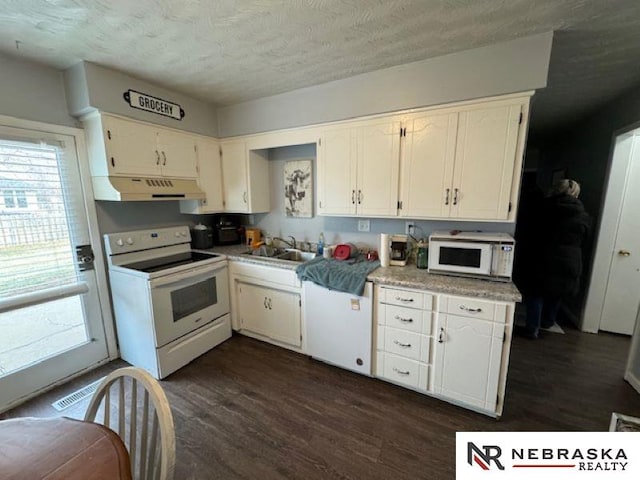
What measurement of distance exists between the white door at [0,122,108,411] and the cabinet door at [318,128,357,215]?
2.06 m

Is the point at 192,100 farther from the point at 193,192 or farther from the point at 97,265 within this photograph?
the point at 97,265

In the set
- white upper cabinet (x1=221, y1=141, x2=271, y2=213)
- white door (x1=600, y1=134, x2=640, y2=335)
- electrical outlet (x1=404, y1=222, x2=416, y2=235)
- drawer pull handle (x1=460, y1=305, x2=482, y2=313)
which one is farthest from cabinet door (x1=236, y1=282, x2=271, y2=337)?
white door (x1=600, y1=134, x2=640, y2=335)

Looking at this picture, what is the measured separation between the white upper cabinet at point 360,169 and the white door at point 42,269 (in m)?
2.11

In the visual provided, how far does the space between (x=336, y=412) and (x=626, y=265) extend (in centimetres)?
337

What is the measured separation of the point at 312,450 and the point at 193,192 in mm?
2436

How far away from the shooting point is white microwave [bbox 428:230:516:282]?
1.83 metres

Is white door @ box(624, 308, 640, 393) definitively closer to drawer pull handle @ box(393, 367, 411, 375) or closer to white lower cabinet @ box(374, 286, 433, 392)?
white lower cabinet @ box(374, 286, 433, 392)

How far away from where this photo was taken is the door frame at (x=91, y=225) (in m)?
2.07

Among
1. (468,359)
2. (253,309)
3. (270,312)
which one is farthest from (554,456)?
(253,309)

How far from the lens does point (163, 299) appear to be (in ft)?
7.32

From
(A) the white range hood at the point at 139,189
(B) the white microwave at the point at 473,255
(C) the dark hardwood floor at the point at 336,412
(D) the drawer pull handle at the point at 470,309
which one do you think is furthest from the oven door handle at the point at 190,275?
(D) the drawer pull handle at the point at 470,309

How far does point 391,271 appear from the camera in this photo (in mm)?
2162

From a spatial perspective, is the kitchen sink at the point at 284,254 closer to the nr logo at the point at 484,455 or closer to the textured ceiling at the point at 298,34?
the textured ceiling at the point at 298,34

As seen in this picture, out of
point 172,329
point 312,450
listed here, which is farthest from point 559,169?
point 172,329
